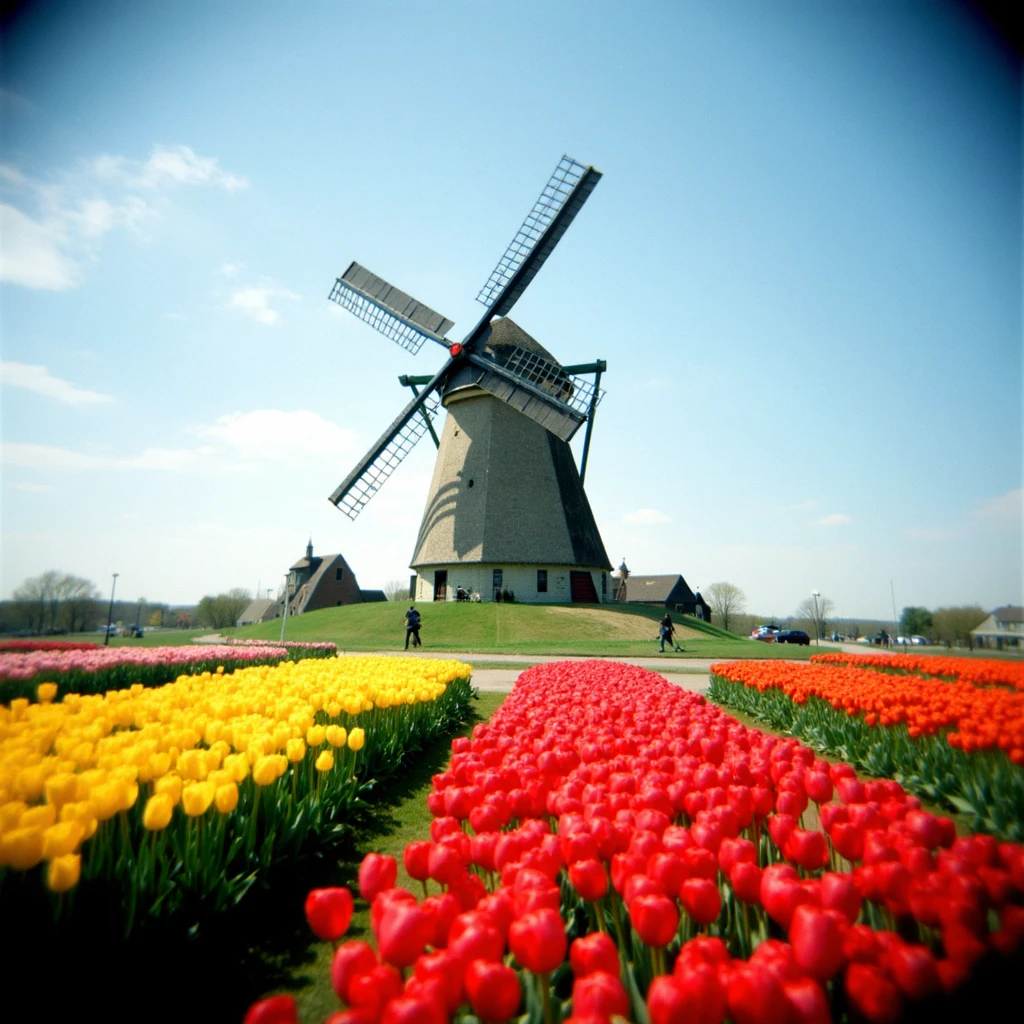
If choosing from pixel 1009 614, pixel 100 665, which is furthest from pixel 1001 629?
pixel 100 665

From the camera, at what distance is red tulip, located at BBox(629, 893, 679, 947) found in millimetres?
1512

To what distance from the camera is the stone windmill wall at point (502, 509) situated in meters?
29.1

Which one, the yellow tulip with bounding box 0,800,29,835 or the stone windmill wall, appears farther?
the stone windmill wall

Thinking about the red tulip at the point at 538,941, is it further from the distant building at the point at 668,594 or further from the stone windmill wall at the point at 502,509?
the distant building at the point at 668,594

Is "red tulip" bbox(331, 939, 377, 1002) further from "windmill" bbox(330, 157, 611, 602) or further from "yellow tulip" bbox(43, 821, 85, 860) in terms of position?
"windmill" bbox(330, 157, 611, 602)

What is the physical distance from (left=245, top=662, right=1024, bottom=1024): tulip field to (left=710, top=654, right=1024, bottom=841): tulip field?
1.81ft

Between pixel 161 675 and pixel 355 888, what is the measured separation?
7.43m

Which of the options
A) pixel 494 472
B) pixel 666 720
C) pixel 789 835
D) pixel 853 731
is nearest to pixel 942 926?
pixel 789 835

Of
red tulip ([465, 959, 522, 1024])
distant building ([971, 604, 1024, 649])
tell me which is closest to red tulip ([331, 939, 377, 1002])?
red tulip ([465, 959, 522, 1024])

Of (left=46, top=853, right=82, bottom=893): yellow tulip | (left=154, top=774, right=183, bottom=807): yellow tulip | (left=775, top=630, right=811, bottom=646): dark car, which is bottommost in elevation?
(left=775, top=630, right=811, bottom=646): dark car

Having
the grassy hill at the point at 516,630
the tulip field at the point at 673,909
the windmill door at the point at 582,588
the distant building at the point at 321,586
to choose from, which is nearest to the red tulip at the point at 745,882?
the tulip field at the point at 673,909

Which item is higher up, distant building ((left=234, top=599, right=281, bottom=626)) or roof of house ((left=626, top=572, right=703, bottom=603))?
roof of house ((left=626, top=572, right=703, bottom=603))

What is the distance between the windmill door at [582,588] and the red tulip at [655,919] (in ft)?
96.3

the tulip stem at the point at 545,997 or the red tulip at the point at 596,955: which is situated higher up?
the red tulip at the point at 596,955
